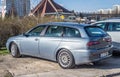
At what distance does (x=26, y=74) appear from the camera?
34.8ft

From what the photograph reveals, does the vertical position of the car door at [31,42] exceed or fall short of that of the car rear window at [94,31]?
it falls short

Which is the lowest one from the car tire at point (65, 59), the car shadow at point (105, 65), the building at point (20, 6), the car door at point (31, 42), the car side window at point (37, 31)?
the car shadow at point (105, 65)

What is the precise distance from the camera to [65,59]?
37.9 ft

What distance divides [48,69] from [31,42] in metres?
1.79

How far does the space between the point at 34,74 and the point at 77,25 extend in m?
2.54

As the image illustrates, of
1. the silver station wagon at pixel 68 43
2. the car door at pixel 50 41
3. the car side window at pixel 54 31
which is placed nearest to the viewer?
the silver station wagon at pixel 68 43

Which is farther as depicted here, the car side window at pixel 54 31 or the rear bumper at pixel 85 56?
the car side window at pixel 54 31

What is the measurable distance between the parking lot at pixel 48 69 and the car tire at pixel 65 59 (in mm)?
190

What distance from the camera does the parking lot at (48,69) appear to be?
10.7m

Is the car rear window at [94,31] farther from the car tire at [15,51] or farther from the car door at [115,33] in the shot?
the car tire at [15,51]

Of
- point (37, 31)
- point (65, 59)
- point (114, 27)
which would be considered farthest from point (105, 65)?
point (37, 31)

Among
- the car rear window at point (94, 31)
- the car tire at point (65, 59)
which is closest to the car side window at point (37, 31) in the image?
the car tire at point (65, 59)

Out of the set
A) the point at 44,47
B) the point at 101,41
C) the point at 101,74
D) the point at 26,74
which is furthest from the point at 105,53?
the point at 26,74

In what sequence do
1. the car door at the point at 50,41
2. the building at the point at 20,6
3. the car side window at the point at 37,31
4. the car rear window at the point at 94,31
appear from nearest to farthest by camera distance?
1. the car rear window at the point at 94,31
2. the car door at the point at 50,41
3. the car side window at the point at 37,31
4. the building at the point at 20,6
